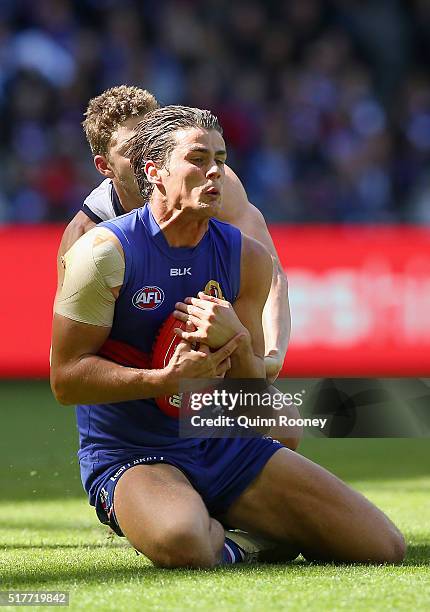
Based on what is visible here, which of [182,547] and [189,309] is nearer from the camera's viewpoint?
[182,547]

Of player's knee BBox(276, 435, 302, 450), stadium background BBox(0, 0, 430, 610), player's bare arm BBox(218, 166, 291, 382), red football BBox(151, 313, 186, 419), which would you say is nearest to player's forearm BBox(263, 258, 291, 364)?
player's bare arm BBox(218, 166, 291, 382)

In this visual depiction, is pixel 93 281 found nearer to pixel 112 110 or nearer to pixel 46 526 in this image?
pixel 112 110

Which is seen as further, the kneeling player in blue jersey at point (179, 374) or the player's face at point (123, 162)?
the player's face at point (123, 162)

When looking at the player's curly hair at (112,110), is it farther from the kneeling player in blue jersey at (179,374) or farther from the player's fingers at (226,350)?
the player's fingers at (226,350)

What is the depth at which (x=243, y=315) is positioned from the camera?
525 centimetres

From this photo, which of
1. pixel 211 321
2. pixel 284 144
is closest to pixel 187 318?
pixel 211 321

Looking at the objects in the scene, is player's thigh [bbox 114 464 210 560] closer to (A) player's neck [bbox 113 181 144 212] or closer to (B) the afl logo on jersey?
(B) the afl logo on jersey

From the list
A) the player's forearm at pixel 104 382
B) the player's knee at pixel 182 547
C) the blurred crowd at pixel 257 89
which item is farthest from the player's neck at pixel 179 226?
the blurred crowd at pixel 257 89

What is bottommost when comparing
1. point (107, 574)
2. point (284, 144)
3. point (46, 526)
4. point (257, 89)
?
point (46, 526)

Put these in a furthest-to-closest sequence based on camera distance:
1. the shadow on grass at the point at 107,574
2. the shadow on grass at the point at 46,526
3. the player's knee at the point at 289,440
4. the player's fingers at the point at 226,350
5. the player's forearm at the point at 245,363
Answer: the shadow on grass at the point at 46,526 → the player's knee at the point at 289,440 → the player's forearm at the point at 245,363 → the player's fingers at the point at 226,350 → the shadow on grass at the point at 107,574

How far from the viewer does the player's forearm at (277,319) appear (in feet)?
19.6

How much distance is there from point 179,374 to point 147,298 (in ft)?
1.45

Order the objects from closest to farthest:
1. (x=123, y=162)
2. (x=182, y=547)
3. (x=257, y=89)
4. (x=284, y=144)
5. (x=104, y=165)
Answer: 1. (x=182, y=547)
2. (x=123, y=162)
3. (x=104, y=165)
4. (x=284, y=144)
5. (x=257, y=89)

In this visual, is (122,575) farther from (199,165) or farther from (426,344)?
(426,344)
